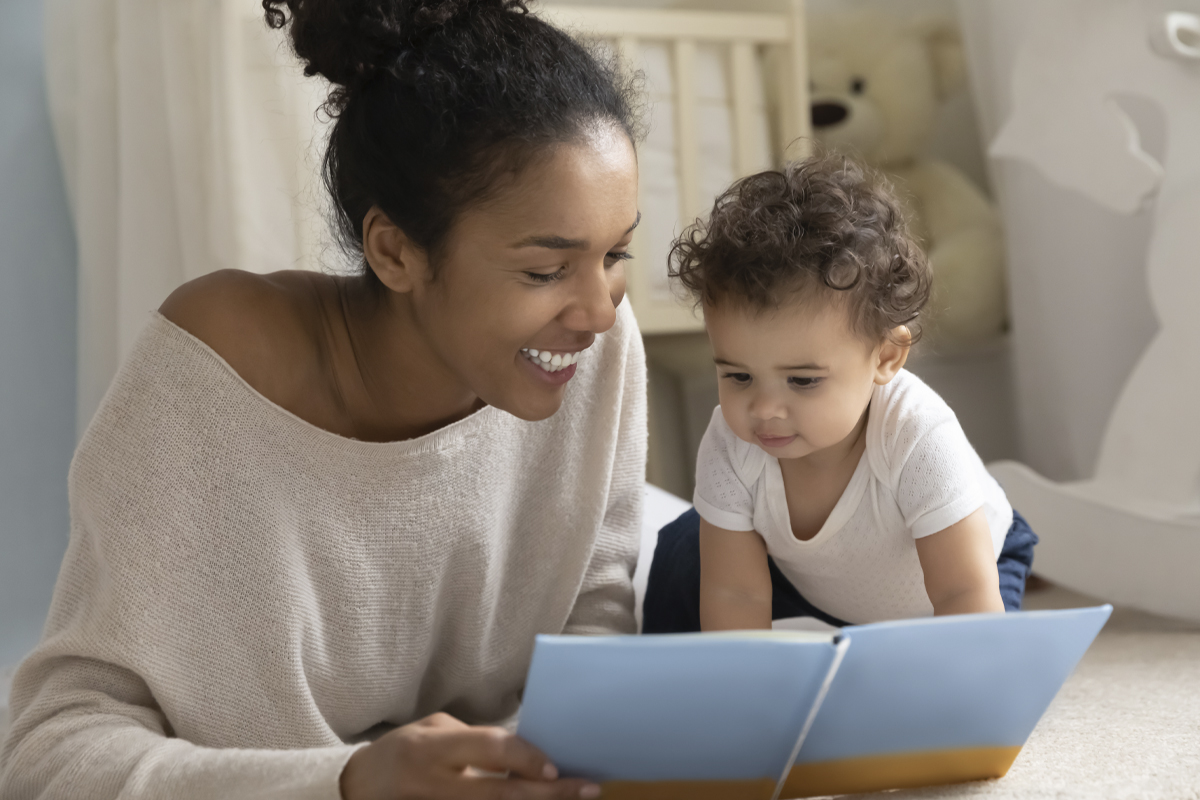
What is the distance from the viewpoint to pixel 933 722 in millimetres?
689

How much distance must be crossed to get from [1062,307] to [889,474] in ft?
3.50

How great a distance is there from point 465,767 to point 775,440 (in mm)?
402

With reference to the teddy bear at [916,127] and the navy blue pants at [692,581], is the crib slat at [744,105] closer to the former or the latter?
the teddy bear at [916,127]

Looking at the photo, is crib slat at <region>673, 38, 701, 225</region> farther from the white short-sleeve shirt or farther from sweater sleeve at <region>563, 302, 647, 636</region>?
the white short-sleeve shirt

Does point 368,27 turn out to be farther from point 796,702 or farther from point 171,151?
point 171,151

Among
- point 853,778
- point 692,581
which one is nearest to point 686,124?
point 692,581

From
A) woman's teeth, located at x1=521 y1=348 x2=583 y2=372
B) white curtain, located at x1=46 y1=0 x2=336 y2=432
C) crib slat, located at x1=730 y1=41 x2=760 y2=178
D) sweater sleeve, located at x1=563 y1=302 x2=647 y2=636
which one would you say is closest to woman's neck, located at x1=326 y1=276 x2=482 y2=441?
woman's teeth, located at x1=521 y1=348 x2=583 y2=372

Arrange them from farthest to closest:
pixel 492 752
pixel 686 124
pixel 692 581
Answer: pixel 686 124, pixel 692 581, pixel 492 752

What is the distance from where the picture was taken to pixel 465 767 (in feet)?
2.09

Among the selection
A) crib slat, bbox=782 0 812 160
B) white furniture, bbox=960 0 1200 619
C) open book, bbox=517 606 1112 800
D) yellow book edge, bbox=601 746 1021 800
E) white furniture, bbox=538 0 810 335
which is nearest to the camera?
open book, bbox=517 606 1112 800

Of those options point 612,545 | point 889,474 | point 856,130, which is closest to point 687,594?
point 612,545

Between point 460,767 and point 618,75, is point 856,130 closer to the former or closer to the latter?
point 618,75

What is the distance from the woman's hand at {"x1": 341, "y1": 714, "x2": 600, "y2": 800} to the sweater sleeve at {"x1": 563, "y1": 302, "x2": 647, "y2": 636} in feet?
1.67

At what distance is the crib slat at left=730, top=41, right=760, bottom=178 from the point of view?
6.41 feet
